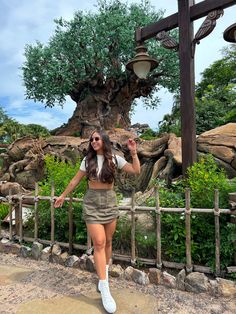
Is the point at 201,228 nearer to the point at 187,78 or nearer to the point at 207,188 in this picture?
the point at 207,188

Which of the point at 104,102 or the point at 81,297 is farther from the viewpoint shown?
the point at 104,102

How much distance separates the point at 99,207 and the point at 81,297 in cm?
93

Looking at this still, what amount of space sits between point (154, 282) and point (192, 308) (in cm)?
56

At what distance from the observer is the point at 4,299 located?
286cm

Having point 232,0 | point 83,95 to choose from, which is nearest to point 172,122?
point 83,95

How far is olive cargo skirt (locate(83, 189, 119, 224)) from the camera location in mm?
Answer: 2668

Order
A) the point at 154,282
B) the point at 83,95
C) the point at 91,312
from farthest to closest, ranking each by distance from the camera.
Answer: the point at 83,95, the point at 154,282, the point at 91,312

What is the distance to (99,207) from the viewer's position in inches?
106

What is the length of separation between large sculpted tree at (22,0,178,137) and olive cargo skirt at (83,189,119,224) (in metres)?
11.1

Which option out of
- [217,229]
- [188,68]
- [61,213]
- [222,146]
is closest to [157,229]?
[217,229]

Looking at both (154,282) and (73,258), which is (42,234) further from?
(154,282)

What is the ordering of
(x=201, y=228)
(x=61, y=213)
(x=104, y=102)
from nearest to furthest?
(x=201, y=228), (x=61, y=213), (x=104, y=102)

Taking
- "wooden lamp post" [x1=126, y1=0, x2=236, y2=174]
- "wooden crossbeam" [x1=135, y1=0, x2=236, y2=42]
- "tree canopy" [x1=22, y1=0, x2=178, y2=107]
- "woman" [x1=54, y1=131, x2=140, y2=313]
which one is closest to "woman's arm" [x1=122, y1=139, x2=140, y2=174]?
"woman" [x1=54, y1=131, x2=140, y2=313]

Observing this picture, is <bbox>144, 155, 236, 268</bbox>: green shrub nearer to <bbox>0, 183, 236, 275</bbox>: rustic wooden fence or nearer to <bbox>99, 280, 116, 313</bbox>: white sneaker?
<bbox>0, 183, 236, 275</bbox>: rustic wooden fence
